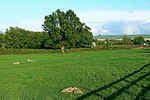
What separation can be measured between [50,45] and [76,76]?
9673 centimetres

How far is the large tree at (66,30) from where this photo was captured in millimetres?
118938

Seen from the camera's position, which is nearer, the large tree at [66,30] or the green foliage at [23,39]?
the large tree at [66,30]

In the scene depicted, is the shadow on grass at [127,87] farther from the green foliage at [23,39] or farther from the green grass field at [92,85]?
the green foliage at [23,39]

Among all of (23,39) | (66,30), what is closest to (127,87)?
(66,30)

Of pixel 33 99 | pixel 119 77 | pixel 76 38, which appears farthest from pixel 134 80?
pixel 76 38

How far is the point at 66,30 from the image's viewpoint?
12062cm

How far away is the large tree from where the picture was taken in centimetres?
11894

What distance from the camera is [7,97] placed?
17.5 m

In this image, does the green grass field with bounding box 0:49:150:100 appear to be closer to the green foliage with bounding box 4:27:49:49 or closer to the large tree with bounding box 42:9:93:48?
the large tree with bounding box 42:9:93:48

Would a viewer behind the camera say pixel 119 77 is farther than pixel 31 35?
No

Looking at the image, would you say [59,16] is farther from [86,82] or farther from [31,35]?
[86,82]

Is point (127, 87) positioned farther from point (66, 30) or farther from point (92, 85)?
point (66, 30)

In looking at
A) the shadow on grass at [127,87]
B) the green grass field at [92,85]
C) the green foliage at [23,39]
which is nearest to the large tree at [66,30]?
the green foliage at [23,39]

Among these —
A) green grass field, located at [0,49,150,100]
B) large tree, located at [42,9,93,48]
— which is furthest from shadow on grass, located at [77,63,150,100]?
large tree, located at [42,9,93,48]
